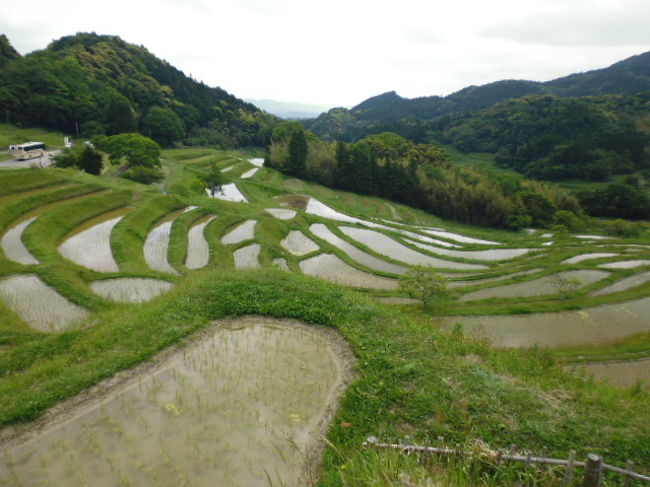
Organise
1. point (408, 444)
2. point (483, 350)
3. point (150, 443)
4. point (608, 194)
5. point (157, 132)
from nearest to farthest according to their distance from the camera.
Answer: point (408, 444), point (150, 443), point (483, 350), point (608, 194), point (157, 132)

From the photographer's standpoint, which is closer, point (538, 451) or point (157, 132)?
point (538, 451)

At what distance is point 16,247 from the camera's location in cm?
1647

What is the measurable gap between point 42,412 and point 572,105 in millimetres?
110471

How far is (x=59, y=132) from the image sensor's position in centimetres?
5428

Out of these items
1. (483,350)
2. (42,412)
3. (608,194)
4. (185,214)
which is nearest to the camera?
(42,412)

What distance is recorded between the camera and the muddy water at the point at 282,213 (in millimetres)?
28798

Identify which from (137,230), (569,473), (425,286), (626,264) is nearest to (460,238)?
(626,264)

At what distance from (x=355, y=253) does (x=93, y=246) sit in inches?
584

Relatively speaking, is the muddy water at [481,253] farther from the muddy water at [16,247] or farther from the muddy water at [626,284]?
the muddy water at [16,247]

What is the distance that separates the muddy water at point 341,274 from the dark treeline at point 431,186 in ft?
93.3

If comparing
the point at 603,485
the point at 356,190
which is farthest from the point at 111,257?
the point at 356,190

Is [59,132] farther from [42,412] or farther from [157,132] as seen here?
[42,412]

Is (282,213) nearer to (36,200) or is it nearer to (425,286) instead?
(36,200)

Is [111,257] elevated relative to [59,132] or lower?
lower
